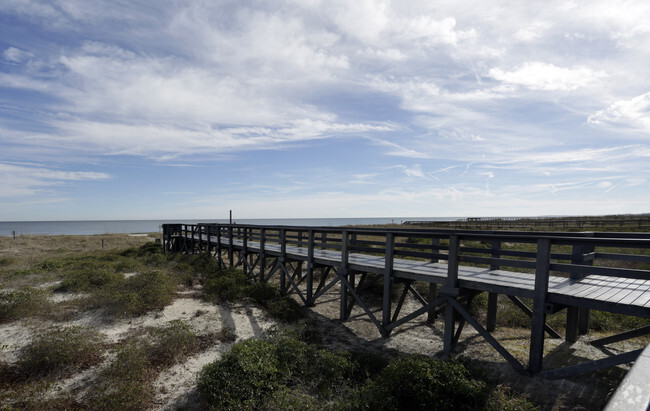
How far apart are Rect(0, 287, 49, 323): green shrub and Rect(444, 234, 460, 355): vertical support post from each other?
434 inches

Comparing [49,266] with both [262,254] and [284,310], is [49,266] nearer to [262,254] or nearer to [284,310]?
[262,254]

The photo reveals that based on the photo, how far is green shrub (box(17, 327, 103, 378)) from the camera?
660 cm

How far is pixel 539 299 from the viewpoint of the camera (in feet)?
18.3

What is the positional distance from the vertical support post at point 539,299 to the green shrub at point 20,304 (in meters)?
12.4

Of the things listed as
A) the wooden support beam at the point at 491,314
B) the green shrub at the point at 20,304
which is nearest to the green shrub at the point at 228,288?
the green shrub at the point at 20,304

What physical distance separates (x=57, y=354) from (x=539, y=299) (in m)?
9.19

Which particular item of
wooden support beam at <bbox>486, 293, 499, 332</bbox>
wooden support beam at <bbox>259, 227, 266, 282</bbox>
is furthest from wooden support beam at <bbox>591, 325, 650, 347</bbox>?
wooden support beam at <bbox>259, 227, 266, 282</bbox>

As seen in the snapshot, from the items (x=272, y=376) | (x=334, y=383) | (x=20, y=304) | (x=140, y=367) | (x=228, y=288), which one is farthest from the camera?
(x=228, y=288)

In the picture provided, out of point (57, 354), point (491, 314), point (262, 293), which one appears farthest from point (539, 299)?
point (57, 354)

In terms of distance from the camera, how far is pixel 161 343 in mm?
7512

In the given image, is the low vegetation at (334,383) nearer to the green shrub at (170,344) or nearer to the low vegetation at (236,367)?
the low vegetation at (236,367)

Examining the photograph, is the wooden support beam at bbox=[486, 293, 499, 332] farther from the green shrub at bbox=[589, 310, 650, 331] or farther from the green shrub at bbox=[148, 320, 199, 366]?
the green shrub at bbox=[148, 320, 199, 366]

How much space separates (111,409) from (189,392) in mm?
1227

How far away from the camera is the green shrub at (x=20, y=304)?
9.25 meters
